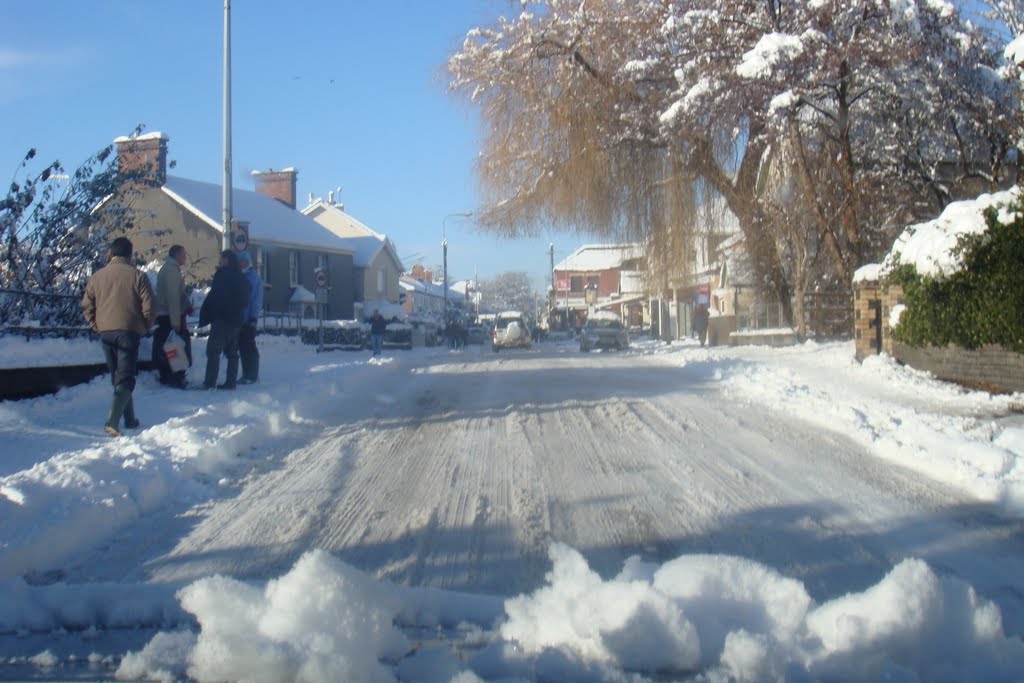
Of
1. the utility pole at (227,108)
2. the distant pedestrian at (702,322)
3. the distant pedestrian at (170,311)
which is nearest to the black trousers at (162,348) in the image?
the distant pedestrian at (170,311)

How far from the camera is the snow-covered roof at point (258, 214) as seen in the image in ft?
138

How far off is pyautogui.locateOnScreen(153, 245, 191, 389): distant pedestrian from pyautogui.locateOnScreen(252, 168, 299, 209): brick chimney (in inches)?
1758

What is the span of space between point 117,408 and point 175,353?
3.33 meters

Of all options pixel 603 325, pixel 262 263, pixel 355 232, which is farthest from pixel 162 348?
pixel 355 232

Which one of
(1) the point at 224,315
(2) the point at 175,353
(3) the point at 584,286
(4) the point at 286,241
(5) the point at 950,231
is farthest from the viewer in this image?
(3) the point at 584,286

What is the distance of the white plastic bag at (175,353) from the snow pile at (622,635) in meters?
8.04

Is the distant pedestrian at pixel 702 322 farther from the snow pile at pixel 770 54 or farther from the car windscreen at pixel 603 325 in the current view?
the snow pile at pixel 770 54

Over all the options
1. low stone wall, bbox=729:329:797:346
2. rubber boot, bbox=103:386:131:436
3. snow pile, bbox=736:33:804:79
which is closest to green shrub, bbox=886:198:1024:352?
snow pile, bbox=736:33:804:79

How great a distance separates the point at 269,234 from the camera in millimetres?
45625

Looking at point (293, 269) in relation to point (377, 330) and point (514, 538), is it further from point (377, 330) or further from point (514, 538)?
point (514, 538)

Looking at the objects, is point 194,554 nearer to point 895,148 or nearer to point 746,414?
point 746,414

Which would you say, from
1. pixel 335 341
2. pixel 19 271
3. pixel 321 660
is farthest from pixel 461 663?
pixel 335 341

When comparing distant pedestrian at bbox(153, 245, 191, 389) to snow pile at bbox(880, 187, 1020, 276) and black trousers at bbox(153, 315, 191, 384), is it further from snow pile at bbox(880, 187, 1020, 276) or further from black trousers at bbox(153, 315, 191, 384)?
snow pile at bbox(880, 187, 1020, 276)

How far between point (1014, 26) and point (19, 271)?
19381 millimetres
